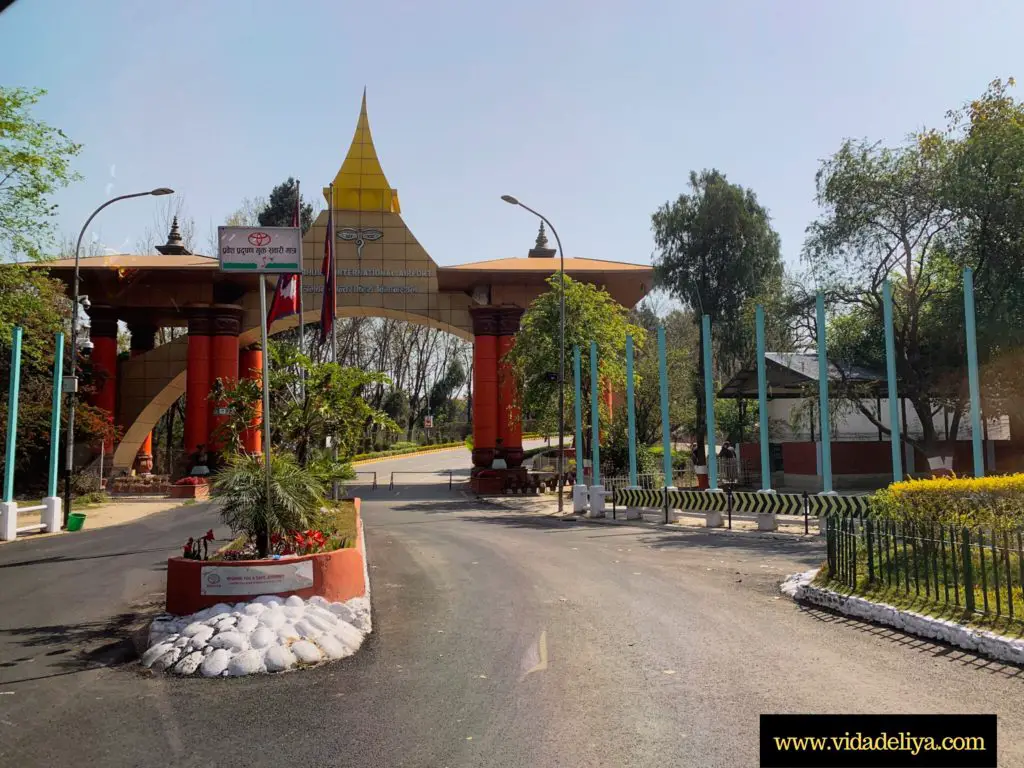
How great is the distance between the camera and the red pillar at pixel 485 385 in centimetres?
3803

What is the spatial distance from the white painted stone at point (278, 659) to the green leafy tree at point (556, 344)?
24695 mm

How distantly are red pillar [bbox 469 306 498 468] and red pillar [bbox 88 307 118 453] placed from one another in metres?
17.2

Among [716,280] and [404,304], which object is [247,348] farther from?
[716,280]

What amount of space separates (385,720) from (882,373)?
31248mm

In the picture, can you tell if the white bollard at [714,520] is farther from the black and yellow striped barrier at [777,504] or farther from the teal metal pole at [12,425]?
the teal metal pole at [12,425]

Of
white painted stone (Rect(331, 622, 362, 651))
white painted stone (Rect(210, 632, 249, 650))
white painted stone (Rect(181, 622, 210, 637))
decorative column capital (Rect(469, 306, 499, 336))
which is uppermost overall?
decorative column capital (Rect(469, 306, 499, 336))

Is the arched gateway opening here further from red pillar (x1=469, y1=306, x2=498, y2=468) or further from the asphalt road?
the asphalt road

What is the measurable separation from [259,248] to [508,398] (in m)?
27.2

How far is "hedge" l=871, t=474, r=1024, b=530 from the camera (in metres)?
10.9

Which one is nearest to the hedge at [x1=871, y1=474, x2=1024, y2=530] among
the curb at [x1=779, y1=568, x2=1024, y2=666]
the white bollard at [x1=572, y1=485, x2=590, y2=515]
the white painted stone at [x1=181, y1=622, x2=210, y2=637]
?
the curb at [x1=779, y1=568, x2=1024, y2=666]

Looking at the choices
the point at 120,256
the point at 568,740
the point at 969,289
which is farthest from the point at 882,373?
the point at 120,256

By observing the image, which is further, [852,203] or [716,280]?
[716,280]

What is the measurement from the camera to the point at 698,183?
5000cm

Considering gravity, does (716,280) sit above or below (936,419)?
above
